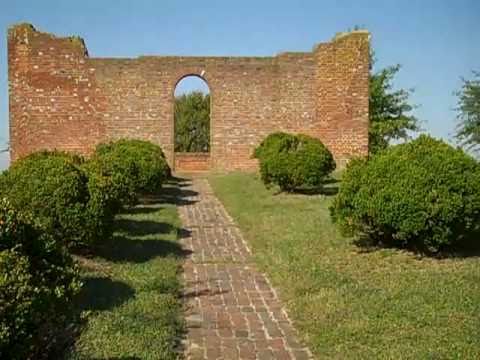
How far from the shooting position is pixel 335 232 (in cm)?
861

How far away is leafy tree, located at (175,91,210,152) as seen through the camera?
147 feet

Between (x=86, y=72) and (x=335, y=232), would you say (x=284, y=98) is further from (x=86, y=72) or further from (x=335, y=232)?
(x=335, y=232)

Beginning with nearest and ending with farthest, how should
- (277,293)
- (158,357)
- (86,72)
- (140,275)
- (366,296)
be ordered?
(158,357), (366,296), (277,293), (140,275), (86,72)

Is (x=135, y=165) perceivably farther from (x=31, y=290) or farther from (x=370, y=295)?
(x=31, y=290)

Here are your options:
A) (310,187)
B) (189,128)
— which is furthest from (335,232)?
(189,128)

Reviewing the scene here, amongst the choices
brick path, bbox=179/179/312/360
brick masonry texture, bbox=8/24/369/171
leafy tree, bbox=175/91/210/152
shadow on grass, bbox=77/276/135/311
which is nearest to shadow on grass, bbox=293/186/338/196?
brick path, bbox=179/179/312/360

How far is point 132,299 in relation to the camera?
5242 millimetres

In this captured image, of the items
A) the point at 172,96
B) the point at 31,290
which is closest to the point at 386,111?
the point at 172,96

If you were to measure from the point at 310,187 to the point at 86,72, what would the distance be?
34.4 feet

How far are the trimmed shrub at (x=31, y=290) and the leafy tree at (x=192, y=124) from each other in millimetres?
41286

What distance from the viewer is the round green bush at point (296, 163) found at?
45.7ft

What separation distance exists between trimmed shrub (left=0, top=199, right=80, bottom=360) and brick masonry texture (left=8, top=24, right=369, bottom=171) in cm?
1878

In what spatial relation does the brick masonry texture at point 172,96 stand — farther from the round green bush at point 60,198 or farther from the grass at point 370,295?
the round green bush at point 60,198

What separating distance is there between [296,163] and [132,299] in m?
9.15
